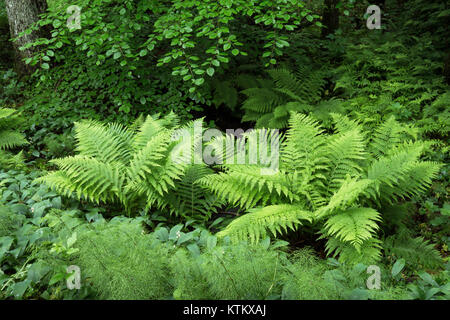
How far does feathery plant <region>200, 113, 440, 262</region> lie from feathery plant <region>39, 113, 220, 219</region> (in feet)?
0.89

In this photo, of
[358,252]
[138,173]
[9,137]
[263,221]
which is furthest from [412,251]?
[9,137]

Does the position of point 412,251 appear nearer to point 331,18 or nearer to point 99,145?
point 99,145

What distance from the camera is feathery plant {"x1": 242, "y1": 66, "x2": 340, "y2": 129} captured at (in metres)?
5.14

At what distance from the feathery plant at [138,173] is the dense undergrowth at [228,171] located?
22 millimetres

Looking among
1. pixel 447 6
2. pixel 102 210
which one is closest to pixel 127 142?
pixel 102 210

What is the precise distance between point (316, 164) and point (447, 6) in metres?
4.67

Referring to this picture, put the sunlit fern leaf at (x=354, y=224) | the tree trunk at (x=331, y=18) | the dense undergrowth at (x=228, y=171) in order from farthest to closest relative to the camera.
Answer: the tree trunk at (x=331, y=18) < the sunlit fern leaf at (x=354, y=224) < the dense undergrowth at (x=228, y=171)

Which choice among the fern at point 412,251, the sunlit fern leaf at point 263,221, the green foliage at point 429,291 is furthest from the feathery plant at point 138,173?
the green foliage at point 429,291

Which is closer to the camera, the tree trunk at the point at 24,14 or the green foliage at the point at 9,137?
the green foliage at the point at 9,137

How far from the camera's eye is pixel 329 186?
3410mm

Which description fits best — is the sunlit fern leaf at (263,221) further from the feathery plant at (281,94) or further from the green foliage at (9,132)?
the green foliage at (9,132)

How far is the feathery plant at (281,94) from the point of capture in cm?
514

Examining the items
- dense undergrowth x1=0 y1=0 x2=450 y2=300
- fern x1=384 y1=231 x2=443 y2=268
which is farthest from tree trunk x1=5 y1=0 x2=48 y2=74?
fern x1=384 y1=231 x2=443 y2=268

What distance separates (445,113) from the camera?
433cm
